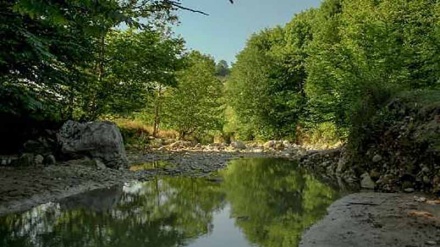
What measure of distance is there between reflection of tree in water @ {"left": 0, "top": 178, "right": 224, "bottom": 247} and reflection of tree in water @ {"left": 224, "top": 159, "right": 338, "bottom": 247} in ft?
2.35

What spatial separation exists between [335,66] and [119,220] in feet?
58.6

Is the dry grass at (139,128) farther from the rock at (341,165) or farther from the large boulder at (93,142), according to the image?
the rock at (341,165)

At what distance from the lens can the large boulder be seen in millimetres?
13391

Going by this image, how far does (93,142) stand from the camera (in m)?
13.5

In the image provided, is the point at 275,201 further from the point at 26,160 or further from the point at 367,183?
the point at 26,160

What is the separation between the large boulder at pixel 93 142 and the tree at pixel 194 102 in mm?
13799

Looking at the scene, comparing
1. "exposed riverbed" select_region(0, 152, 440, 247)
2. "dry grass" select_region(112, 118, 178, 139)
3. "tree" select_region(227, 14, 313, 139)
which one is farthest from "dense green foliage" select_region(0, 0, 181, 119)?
"tree" select_region(227, 14, 313, 139)

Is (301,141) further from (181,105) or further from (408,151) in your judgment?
(408,151)

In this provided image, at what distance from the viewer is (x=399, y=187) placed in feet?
34.9

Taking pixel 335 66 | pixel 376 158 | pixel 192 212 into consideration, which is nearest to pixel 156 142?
pixel 335 66

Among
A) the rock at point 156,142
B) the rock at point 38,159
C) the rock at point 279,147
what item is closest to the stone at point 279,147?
the rock at point 279,147

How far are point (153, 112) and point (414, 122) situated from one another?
1854 centimetres

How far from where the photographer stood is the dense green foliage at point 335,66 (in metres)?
18.8

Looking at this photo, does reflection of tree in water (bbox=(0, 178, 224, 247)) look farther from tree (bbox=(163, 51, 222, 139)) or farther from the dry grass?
tree (bbox=(163, 51, 222, 139))
